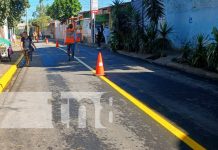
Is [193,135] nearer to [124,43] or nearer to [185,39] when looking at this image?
[185,39]

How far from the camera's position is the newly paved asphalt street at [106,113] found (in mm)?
6090

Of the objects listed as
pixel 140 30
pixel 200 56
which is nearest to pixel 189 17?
pixel 140 30

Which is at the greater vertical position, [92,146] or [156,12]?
[156,12]

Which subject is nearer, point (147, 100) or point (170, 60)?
point (147, 100)

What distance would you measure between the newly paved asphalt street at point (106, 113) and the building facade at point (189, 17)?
684 centimetres

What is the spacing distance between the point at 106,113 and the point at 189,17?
48.9 ft

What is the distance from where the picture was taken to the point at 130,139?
6191 mm

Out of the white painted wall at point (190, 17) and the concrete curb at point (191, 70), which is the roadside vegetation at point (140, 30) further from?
the concrete curb at point (191, 70)

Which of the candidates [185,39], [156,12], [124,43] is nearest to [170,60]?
[185,39]

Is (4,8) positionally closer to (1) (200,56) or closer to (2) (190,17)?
(1) (200,56)

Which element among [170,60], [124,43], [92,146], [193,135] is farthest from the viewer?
[124,43]

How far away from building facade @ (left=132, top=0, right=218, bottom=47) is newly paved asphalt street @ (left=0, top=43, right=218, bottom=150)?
269 inches

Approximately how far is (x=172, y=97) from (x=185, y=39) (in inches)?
506

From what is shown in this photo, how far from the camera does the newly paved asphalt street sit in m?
6.09
